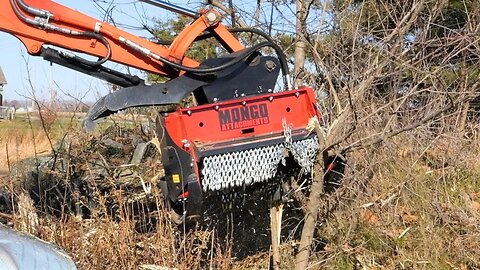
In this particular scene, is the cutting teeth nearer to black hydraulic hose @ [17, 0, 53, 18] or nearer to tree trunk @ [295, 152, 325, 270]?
tree trunk @ [295, 152, 325, 270]

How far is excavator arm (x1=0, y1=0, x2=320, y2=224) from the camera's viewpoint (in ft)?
13.5

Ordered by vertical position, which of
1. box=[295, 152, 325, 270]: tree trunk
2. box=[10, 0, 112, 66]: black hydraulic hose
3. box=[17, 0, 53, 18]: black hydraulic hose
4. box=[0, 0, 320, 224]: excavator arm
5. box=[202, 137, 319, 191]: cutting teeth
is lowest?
box=[295, 152, 325, 270]: tree trunk

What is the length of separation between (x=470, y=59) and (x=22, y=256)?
166 inches

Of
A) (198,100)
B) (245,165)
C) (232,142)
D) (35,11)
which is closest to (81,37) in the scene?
(35,11)

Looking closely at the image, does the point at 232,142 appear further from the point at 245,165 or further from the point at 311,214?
the point at 311,214

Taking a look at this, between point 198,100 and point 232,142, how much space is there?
1.87 feet

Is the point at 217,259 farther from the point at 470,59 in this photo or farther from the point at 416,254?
the point at 470,59

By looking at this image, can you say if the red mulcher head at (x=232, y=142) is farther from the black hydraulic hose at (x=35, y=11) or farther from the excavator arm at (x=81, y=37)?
the black hydraulic hose at (x=35, y=11)

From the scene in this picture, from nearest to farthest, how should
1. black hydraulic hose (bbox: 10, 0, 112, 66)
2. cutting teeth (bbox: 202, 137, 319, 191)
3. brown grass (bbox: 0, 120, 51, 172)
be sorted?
cutting teeth (bbox: 202, 137, 319, 191) → black hydraulic hose (bbox: 10, 0, 112, 66) → brown grass (bbox: 0, 120, 51, 172)

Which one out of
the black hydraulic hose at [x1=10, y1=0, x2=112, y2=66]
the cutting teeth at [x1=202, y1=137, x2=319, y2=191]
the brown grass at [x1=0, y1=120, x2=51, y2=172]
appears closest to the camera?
the cutting teeth at [x1=202, y1=137, x2=319, y2=191]

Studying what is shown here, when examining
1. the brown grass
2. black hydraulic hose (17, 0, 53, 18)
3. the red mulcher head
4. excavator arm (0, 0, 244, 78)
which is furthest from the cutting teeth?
the brown grass

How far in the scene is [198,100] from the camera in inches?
183

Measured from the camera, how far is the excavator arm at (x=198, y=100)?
4121mm

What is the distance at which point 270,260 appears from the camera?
5059mm
